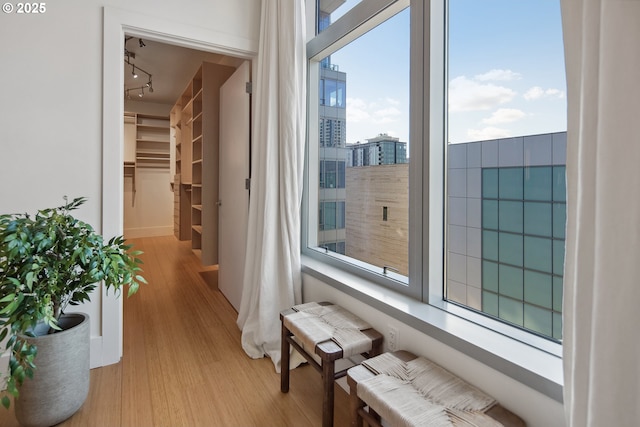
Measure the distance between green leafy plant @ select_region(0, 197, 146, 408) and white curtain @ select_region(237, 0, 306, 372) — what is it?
32.3 inches

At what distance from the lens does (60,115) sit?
1854 mm

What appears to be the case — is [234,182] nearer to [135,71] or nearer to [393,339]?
[393,339]

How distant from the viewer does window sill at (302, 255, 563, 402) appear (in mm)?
915

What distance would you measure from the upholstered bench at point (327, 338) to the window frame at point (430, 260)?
0.13 meters

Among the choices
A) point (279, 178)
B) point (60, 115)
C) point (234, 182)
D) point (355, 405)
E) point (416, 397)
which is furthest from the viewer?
point (234, 182)

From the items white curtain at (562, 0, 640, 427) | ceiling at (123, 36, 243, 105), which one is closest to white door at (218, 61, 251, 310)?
ceiling at (123, 36, 243, 105)

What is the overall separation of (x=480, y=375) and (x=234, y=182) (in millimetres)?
2401

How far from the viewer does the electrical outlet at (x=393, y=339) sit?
4.61 ft

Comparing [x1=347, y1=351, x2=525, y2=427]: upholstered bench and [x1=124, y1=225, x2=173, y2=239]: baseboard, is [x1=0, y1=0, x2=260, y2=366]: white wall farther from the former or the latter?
[x1=124, y1=225, x2=173, y2=239]: baseboard

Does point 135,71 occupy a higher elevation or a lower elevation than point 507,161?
higher

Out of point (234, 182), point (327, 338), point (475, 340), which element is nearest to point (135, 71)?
point (234, 182)

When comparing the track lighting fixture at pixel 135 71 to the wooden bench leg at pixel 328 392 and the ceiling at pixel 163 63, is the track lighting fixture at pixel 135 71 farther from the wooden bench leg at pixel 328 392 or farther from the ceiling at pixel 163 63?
the wooden bench leg at pixel 328 392

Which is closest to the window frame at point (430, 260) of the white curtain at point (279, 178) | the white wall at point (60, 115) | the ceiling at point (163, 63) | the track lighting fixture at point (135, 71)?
the white curtain at point (279, 178)

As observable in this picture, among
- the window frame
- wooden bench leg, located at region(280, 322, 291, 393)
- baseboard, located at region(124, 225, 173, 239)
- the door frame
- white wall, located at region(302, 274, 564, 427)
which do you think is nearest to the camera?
white wall, located at region(302, 274, 564, 427)
